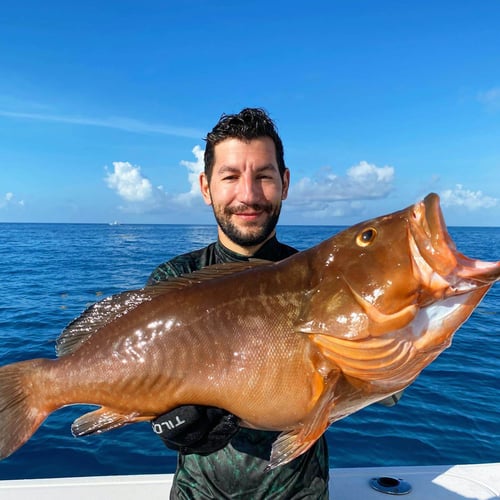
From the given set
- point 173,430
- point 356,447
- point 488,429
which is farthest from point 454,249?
point 488,429

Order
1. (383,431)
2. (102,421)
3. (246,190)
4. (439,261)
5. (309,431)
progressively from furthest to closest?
(383,431) → (246,190) → (102,421) → (309,431) → (439,261)

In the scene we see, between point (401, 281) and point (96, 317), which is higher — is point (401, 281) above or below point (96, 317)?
above

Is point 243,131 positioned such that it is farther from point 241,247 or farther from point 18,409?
point 18,409

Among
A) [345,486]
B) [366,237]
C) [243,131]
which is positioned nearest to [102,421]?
[366,237]

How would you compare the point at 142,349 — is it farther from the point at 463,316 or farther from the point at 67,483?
the point at 67,483

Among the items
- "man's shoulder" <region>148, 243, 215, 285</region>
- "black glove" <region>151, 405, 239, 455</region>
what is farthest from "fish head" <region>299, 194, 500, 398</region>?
"man's shoulder" <region>148, 243, 215, 285</region>

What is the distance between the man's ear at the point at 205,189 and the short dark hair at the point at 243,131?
0.09 metres

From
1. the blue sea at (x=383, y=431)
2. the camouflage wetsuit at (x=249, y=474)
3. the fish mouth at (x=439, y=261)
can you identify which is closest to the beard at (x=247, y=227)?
the camouflage wetsuit at (x=249, y=474)

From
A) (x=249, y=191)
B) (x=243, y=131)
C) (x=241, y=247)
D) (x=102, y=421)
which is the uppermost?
(x=243, y=131)

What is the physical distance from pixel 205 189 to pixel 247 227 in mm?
611

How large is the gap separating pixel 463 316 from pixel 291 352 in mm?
766

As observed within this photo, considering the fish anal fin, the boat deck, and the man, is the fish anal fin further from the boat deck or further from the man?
the boat deck

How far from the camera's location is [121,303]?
8.71 feet

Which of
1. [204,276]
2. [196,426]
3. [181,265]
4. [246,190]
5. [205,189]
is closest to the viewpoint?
[196,426]
